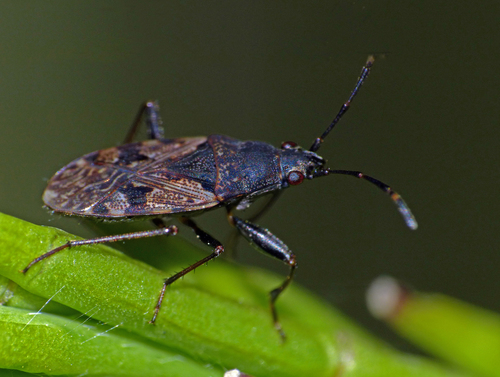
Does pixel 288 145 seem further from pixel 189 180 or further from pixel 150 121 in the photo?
pixel 150 121

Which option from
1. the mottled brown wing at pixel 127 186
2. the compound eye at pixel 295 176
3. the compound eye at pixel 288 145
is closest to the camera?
the mottled brown wing at pixel 127 186

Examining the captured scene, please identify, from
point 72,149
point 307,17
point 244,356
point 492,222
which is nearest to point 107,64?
point 72,149

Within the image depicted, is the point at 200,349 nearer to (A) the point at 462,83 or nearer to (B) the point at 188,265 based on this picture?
(B) the point at 188,265

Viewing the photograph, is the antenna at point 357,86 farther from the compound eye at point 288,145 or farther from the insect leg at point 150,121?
the insect leg at point 150,121

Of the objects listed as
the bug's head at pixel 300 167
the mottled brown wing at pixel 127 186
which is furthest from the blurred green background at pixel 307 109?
the mottled brown wing at pixel 127 186

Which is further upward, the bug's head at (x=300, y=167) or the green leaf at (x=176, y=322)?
the bug's head at (x=300, y=167)

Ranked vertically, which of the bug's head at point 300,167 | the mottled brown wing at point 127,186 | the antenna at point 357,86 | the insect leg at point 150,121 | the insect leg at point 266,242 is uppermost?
the antenna at point 357,86
